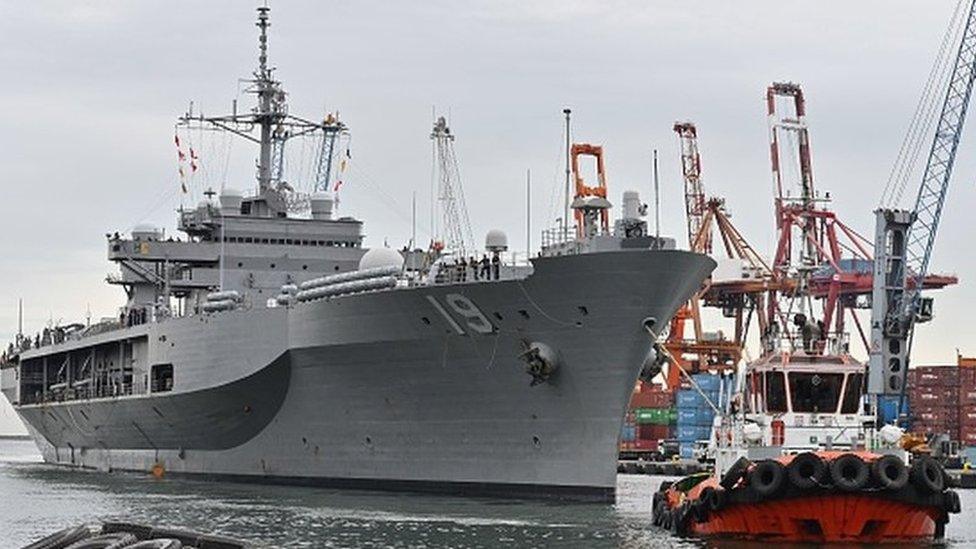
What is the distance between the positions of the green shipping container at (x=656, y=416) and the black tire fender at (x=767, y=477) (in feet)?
223

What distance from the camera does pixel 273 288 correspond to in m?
50.2

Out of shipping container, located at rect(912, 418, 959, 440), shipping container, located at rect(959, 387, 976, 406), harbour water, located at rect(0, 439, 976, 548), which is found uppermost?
shipping container, located at rect(959, 387, 976, 406)

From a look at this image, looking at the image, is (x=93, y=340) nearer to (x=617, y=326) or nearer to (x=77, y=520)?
(x=77, y=520)

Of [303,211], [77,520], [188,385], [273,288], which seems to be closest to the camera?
[77,520]

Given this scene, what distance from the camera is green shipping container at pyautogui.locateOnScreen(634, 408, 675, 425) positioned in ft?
311

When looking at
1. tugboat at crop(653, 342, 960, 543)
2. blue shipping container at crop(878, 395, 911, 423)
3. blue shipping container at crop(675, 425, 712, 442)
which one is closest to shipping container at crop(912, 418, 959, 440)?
blue shipping container at crop(675, 425, 712, 442)

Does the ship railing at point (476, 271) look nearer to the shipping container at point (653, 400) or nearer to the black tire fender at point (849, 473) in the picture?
the black tire fender at point (849, 473)

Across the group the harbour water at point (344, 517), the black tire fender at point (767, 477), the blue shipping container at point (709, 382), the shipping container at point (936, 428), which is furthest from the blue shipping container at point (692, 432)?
the black tire fender at point (767, 477)

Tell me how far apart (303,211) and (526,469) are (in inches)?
789

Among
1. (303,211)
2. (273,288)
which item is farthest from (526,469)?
(303,211)

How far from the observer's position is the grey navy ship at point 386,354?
35375 mm

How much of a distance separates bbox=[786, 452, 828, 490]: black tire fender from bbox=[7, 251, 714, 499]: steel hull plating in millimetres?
8705

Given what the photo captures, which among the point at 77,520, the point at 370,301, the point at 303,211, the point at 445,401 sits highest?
the point at 303,211

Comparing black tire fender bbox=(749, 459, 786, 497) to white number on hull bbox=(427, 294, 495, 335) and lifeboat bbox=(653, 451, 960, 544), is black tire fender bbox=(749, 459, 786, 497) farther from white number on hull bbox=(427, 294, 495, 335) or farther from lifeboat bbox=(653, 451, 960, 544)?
white number on hull bbox=(427, 294, 495, 335)
